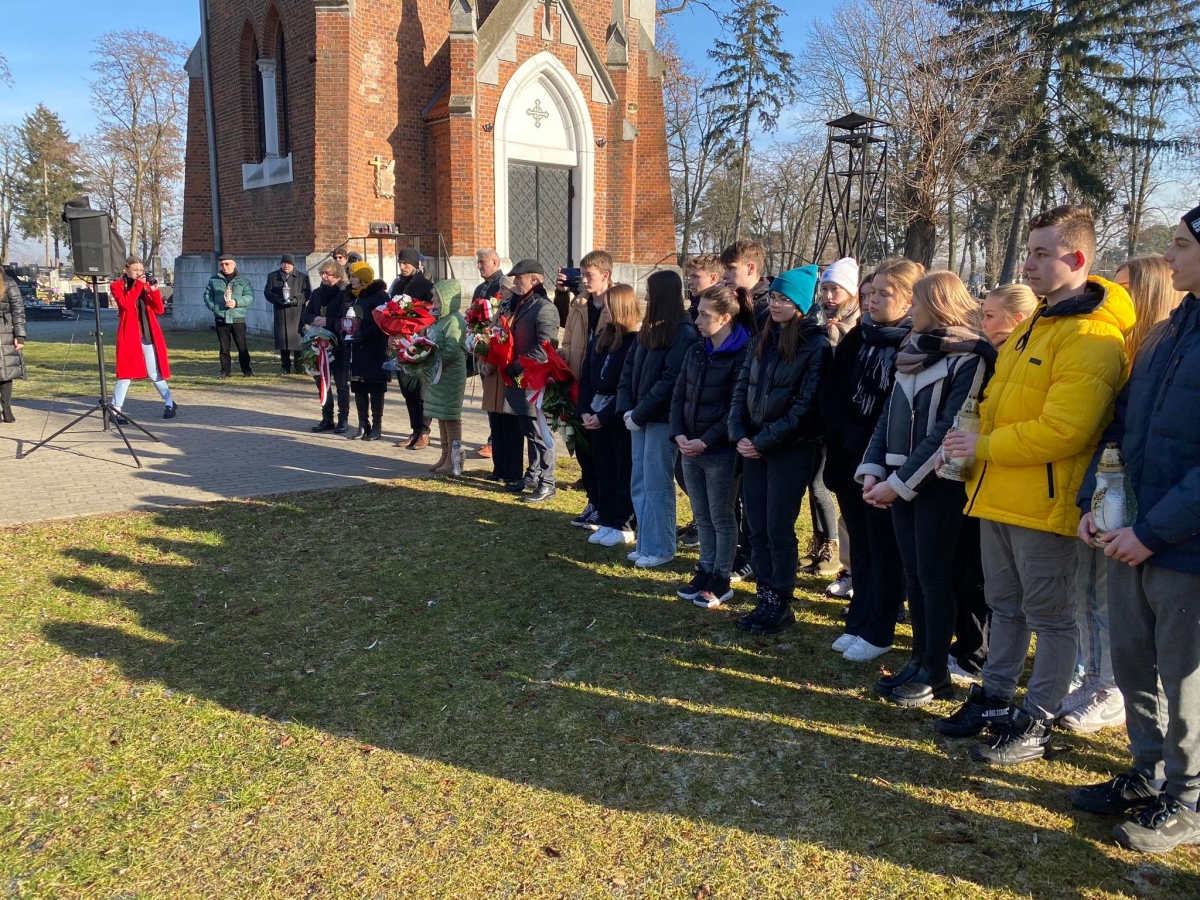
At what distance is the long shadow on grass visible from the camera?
10.6ft

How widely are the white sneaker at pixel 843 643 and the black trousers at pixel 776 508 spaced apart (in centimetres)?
41

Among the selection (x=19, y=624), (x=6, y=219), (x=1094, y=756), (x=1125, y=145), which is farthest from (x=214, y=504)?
(x=6, y=219)

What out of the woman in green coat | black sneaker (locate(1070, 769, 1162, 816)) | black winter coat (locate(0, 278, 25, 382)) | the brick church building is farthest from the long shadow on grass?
the brick church building

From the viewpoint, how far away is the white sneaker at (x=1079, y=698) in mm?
3930

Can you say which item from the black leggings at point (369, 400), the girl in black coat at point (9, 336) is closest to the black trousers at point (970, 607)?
the black leggings at point (369, 400)

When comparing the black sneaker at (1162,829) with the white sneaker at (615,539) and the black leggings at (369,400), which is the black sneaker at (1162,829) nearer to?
the white sneaker at (615,539)

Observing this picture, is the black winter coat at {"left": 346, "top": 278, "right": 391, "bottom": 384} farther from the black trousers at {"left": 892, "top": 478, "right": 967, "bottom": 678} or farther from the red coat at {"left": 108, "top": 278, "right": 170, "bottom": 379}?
the black trousers at {"left": 892, "top": 478, "right": 967, "bottom": 678}

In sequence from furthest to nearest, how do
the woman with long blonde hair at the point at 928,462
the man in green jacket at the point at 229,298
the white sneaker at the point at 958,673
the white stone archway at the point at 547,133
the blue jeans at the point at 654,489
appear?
the white stone archway at the point at 547,133, the man in green jacket at the point at 229,298, the blue jeans at the point at 654,489, the white sneaker at the point at 958,673, the woman with long blonde hair at the point at 928,462

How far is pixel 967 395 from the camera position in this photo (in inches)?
150

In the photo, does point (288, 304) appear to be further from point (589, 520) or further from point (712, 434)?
point (712, 434)

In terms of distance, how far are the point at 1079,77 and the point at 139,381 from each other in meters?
29.2

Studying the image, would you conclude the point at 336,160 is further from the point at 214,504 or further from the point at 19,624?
the point at 19,624

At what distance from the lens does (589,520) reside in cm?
702

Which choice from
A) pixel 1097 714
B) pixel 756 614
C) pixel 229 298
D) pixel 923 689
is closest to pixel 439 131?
pixel 229 298
